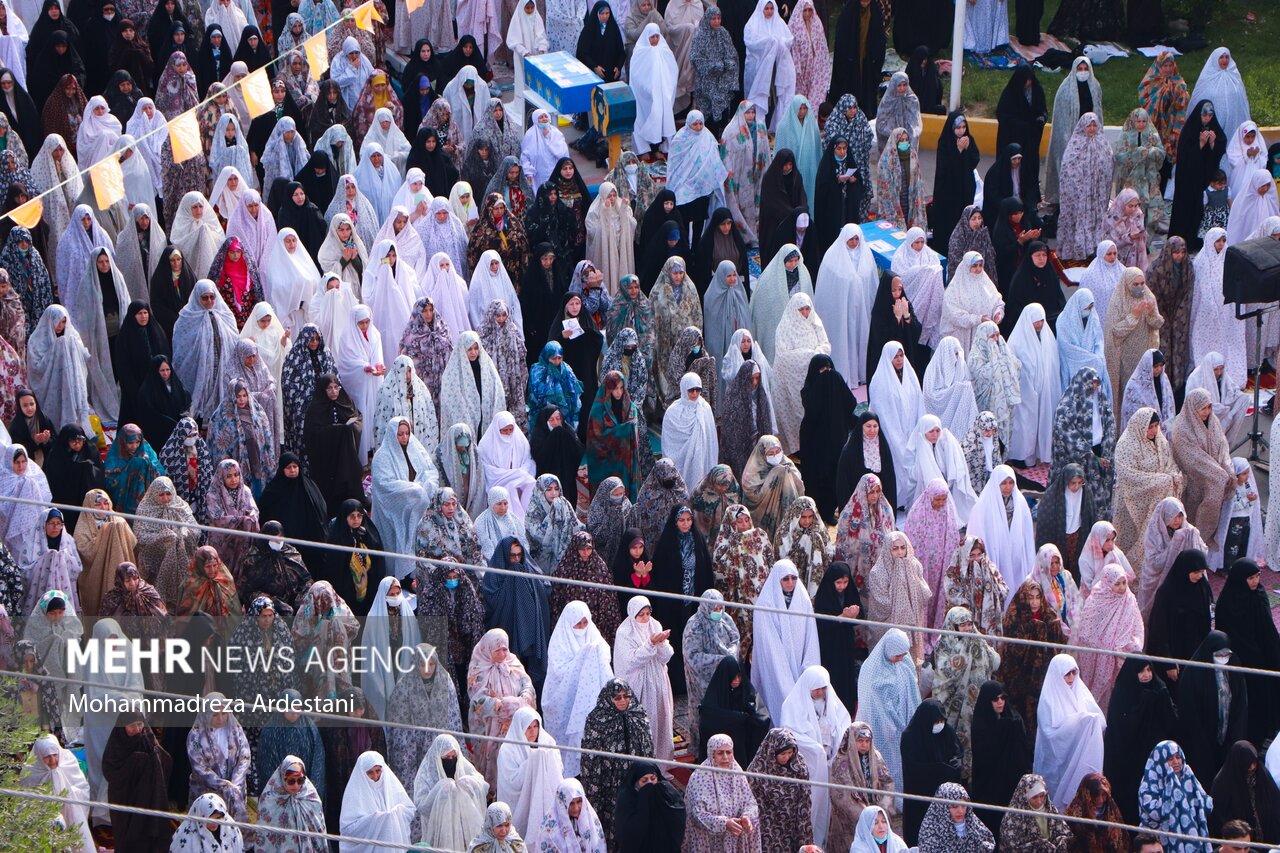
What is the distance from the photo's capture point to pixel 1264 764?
11.4 meters

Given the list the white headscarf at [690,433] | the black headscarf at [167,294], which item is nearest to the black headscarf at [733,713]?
the white headscarf at [690,433]

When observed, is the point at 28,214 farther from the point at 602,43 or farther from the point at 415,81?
the point at 602,43

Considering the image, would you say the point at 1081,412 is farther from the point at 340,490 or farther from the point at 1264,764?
the point at 340,490

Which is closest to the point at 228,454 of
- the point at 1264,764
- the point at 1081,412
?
the point at 1081,412

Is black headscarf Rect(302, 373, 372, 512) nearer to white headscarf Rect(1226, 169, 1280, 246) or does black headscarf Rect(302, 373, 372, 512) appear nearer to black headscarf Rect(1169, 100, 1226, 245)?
white headscarf Rect(1226, 169, 1280, 246)

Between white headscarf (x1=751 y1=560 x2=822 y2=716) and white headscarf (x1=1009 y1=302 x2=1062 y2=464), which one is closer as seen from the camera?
white headscarf (x1=751 y1=560 x2=822 y2=716)

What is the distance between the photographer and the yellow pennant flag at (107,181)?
15.0 metres

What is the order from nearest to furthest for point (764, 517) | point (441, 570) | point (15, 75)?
point (441, 570)
point (764, 517)
point (15, 75)

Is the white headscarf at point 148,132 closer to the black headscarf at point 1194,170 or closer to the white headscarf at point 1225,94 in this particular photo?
the black headscarf at point 1194,170

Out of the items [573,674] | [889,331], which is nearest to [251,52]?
[889,331]

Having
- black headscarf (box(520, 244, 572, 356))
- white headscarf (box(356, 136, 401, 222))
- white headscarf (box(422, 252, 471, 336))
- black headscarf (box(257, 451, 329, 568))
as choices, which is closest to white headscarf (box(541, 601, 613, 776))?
black headscarf (box(257, 451, 329, 568))

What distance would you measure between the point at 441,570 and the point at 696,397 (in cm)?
226

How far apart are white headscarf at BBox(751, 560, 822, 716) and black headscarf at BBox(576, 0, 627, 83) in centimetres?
723

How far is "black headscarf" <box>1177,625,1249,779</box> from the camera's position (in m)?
11.7
